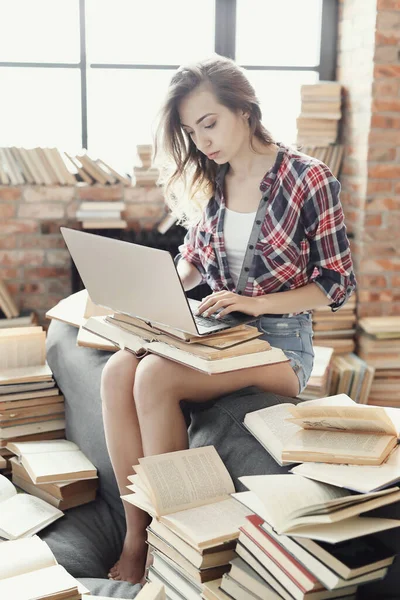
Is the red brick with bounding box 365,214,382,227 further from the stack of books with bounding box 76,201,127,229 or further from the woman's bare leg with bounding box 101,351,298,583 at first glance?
the woman's bare leg with bounding box 101,351,298,583

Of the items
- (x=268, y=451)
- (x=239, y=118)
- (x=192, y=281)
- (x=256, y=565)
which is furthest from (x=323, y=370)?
(x=256, y=565)

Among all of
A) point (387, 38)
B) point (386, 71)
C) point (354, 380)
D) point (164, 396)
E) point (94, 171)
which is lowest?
point (354, 380)

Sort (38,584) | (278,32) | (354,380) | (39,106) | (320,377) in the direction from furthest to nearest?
(278,32) < (39,106) < (354,380) < (320,377) < (38,584)

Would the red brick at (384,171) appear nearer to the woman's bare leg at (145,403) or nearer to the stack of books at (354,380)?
the stack of books at (354,380)

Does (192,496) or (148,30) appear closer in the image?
(192,496)

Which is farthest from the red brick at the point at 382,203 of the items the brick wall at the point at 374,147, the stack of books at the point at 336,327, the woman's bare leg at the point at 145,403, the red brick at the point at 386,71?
the woman's bare leg at the point at 145,403

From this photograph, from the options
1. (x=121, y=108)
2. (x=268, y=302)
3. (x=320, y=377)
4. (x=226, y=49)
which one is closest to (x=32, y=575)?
(x=268, y=302)

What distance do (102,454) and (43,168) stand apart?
1864mm

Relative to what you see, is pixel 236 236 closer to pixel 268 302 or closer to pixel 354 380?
pixel 268 302

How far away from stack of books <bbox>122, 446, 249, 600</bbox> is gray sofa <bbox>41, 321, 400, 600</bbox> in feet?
0.26

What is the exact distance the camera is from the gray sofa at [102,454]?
1.59 metres

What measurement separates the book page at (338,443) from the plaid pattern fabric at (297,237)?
550mm

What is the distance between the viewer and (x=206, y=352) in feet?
5.15

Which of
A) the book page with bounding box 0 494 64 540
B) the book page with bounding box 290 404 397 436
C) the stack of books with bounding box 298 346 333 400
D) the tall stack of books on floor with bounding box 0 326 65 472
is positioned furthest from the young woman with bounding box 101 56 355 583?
the stack of books with bounding box 298 346 333 400
